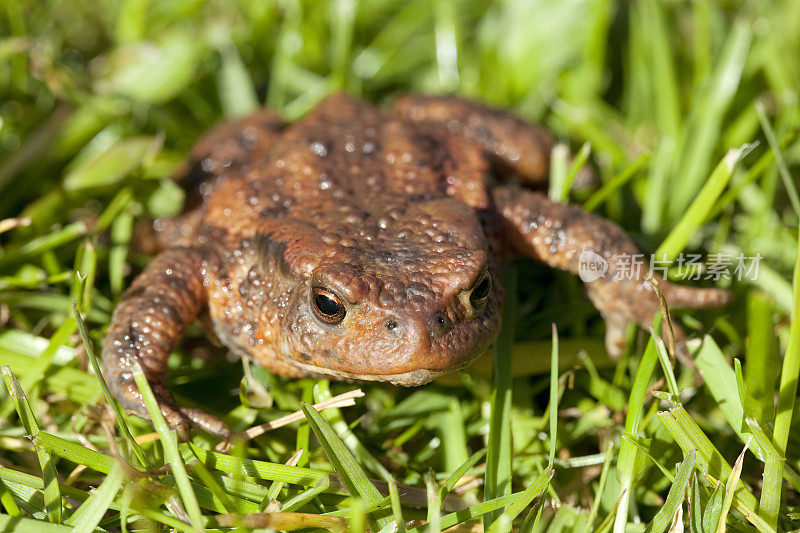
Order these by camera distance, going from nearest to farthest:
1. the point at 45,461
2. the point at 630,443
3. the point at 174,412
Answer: the point at 45,461
the point at 630,443
the point at 174,412

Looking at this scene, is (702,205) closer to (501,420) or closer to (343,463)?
(501,420)

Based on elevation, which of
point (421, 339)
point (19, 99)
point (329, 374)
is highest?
point (19, 99)

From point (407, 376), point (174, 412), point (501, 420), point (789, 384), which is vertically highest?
point (407, 376)

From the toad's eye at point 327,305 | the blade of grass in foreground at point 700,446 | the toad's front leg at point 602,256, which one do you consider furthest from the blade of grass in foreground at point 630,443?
the toad's eye at point 327,305

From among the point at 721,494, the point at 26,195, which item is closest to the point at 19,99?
the point at 26,195

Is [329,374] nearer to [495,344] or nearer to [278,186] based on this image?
[495,344]

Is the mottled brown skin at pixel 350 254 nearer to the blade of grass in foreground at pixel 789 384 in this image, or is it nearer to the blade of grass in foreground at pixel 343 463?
the blade of grass in foreground at pixel 343 463

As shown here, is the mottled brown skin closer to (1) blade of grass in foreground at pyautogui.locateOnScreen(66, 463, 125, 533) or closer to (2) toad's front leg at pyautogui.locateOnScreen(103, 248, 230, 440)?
(2) toad's front leg at pyautogui.locateOnScreen(103, 248, 230, 440)

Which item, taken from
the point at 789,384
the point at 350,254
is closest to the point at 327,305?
the point at 350,254

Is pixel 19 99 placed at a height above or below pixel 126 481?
above
